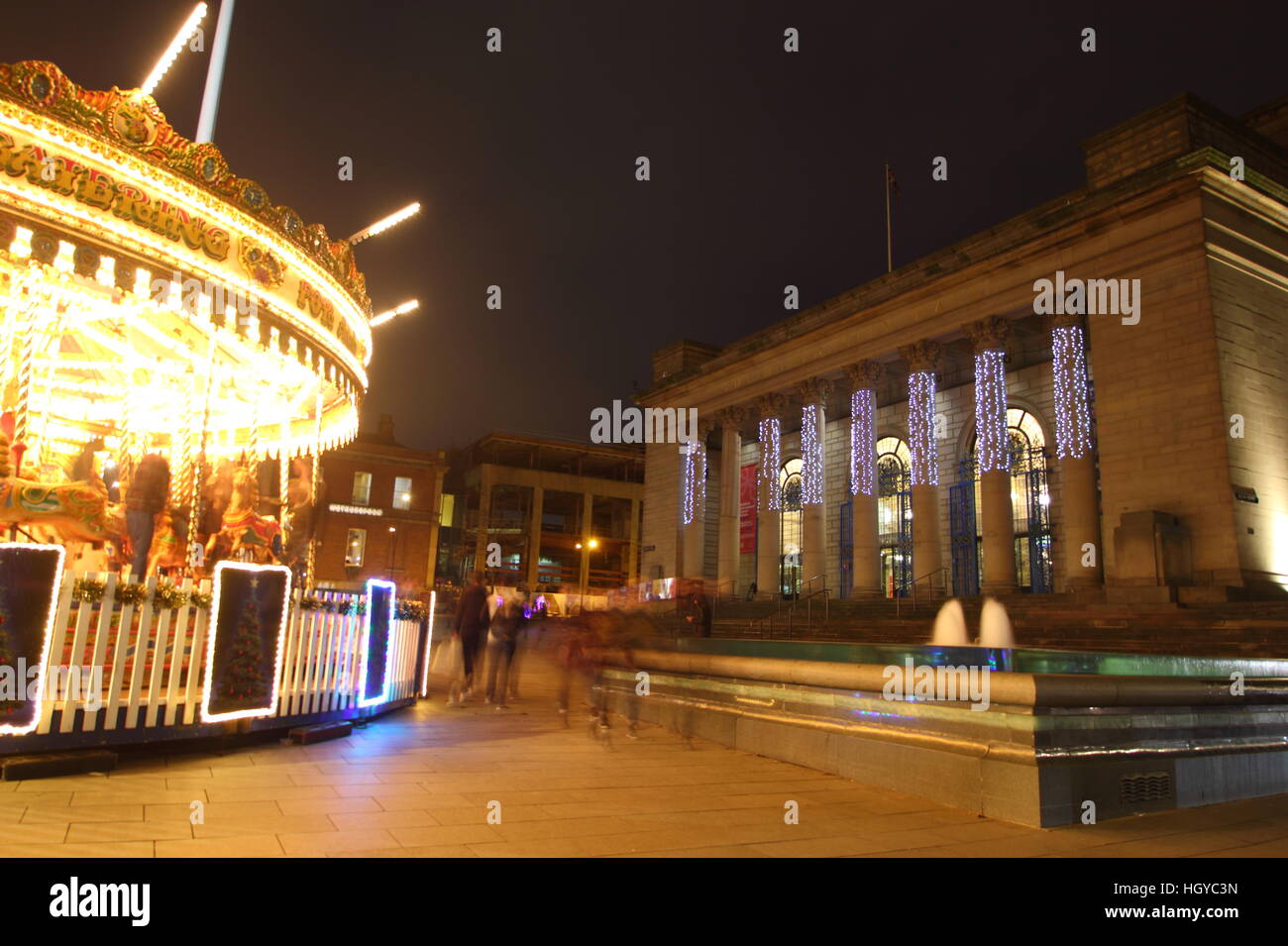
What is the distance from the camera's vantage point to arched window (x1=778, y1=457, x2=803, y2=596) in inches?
1425

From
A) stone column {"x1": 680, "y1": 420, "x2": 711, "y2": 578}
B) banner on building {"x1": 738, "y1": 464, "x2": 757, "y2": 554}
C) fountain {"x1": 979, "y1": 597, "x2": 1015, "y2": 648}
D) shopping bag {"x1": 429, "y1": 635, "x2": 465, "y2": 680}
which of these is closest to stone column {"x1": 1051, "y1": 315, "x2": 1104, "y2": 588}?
fountain {"x1": 979, "y1": 597, "x2": 1015, "y2": 648}

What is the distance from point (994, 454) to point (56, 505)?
23.3m

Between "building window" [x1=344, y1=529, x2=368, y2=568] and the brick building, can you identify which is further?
"building window" [x1=344, y1=529, x2=368, y2=568]

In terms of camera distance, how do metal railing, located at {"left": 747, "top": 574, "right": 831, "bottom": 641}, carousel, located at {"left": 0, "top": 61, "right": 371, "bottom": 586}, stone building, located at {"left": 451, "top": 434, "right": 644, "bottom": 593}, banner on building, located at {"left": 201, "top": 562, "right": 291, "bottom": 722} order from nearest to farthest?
carousel, located at {"left": 0, "top": 61, "right": 371, "bottom": 586}, banner on building, located at {"left": 201, "top": 562, "right": 291, "bottom": 722}, metal railing, located at {"left": 747, "top": 574, "right": 831, "bottom": 641}, stone building, located at {"left": 451, "top": 434, "right": 644, "bottom": 593}

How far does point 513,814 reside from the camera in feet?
17.6

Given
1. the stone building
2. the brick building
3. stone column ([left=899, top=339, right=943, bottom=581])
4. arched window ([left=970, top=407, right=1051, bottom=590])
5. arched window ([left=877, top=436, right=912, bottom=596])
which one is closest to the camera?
stone column ([left=899, top=339, right=943, bottom=581])

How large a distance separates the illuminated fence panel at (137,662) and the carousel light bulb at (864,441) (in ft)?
74.7

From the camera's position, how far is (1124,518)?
19094 mm

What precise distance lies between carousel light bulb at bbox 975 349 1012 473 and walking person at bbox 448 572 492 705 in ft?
56.9

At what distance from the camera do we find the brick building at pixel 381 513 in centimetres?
4688

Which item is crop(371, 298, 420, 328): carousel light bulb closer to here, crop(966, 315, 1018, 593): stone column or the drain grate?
the drain grate

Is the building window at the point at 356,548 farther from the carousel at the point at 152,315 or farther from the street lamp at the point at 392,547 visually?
the carousel at the point at 152,315

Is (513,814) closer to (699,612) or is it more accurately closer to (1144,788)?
(1144,788)

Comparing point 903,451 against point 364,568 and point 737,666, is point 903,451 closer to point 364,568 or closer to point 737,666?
point 737,666
